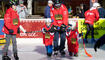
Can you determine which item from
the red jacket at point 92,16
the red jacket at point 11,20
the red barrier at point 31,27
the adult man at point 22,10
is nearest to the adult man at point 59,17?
the red jacket at point 11,20

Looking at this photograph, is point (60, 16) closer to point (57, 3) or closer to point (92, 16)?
point (57, 3)

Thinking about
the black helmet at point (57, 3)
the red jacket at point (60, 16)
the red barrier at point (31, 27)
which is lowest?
the red barrier at point (31, 27)

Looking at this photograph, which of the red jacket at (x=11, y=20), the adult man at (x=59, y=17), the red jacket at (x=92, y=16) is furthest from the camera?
the red jacket at (x=92, y=16)

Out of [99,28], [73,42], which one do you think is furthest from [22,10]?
[73,42]

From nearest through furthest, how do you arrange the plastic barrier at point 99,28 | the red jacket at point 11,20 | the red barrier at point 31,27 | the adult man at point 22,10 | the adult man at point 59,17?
the red jacket at point 11,20 < the adult man at point 59,17 < the plastic barrier at point 99,28 < the red barrier at point 31,27 < the adult man at point 22,10

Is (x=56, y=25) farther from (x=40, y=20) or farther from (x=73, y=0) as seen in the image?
(x=73, y=0)

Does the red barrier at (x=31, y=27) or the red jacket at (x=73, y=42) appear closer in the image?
the red jacket at (x=73, y=42)

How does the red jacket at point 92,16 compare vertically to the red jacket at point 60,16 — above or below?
below

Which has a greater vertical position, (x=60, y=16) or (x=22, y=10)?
(x=60, y=16)

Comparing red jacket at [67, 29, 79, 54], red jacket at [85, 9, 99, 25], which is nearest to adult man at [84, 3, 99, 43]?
red jacket at [85, 9, 99, 25]

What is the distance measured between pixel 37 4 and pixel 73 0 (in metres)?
3.18

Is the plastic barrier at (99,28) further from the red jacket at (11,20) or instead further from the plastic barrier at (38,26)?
the red jacket at (11,20)

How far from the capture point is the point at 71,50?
23.4ft

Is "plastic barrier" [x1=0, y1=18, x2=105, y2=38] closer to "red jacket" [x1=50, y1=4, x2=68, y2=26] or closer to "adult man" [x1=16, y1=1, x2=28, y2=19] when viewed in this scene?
"adult man" [x1=16, y1=1, x2=28, y2=19]
